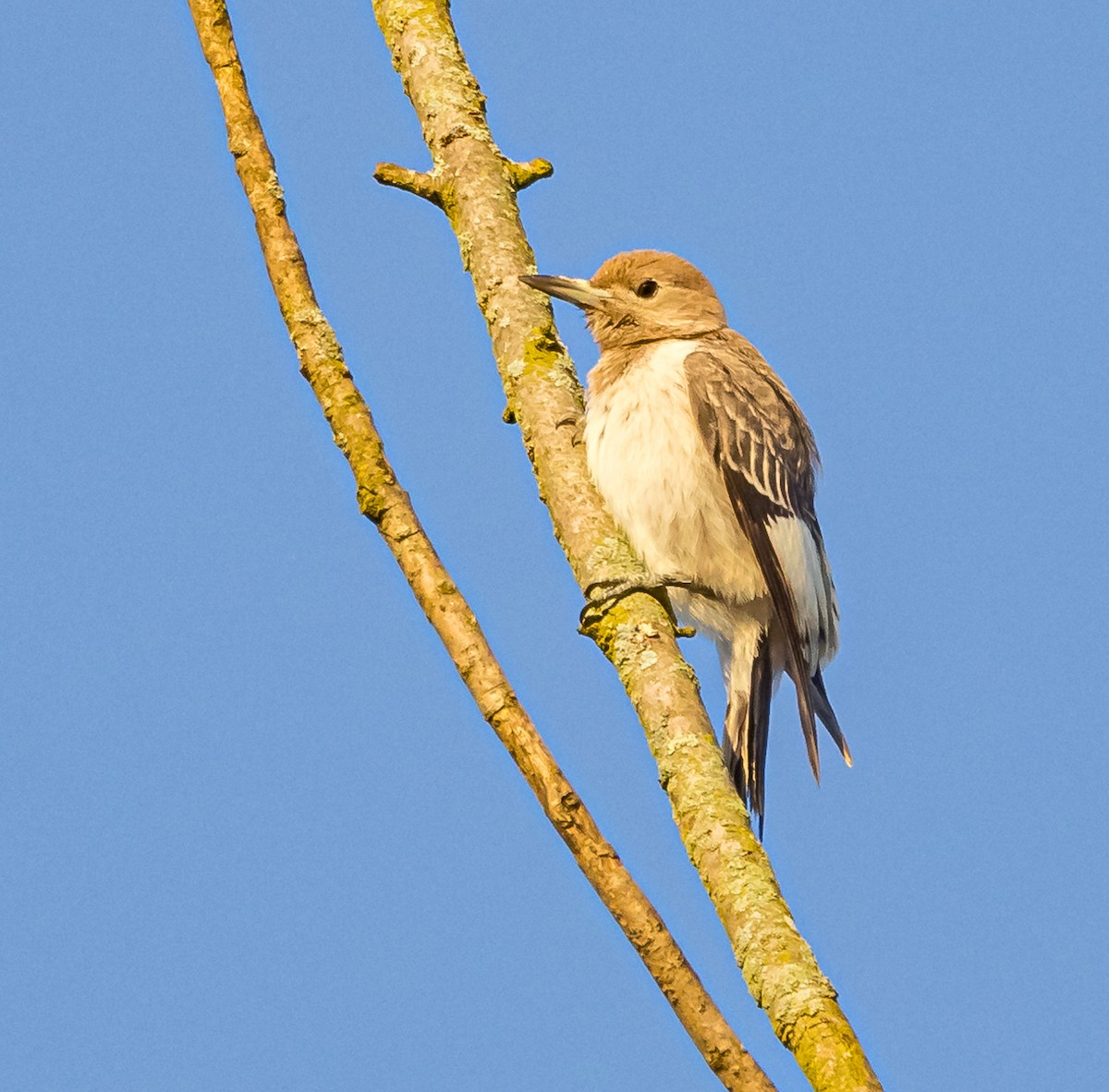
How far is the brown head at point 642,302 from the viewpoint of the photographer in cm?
657

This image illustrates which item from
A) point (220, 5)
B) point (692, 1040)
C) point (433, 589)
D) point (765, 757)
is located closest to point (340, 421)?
point (433, 589)

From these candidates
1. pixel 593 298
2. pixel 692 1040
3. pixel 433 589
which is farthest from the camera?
pixel 593 298

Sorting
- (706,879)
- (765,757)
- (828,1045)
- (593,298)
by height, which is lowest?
(828,1045)

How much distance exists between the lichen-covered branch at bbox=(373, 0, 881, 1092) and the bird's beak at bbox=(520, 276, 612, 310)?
595 millimetres

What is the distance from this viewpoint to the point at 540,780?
11.8ft

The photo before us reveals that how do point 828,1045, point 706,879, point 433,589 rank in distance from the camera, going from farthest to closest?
1. point 433,589
2. point 706,879
3. point 828,1045

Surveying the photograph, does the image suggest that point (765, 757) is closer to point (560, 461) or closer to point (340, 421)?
point (560, 461)

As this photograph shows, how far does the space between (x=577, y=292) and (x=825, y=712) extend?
2089mm

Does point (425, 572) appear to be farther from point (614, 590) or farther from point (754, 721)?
point (754, 721)

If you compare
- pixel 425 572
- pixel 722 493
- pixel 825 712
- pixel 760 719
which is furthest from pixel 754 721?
pixel 425 572

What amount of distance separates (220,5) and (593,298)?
7.24 ft

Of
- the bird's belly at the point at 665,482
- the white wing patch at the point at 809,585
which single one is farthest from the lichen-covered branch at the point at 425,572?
the white wing patch at the point at 809,585

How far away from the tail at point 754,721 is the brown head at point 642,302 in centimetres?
147

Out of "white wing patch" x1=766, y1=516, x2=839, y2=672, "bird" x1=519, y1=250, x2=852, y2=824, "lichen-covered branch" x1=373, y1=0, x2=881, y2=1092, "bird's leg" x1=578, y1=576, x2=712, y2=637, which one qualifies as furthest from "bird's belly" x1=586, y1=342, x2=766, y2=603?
"bird's leg" x1=578, y1=576, x2=712, y2=637
